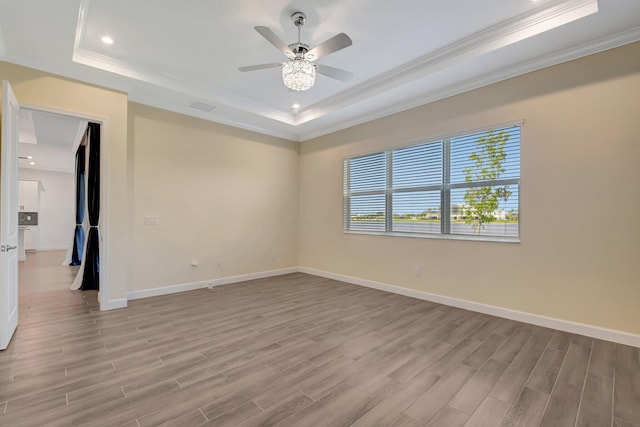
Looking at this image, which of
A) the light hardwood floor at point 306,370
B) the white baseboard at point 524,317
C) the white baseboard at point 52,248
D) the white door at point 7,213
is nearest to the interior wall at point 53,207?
the white baseboard at point 52,248

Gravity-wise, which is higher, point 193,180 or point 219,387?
point 193,180

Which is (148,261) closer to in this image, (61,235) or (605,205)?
(605,205)

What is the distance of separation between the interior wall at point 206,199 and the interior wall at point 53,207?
7476mm

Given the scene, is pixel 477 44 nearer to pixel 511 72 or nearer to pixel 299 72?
pixel 511 72

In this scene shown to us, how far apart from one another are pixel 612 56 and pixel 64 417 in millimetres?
5340

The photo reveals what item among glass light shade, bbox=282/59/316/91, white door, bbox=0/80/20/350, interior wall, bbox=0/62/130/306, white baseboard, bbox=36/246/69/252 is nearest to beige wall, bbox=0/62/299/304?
interior wall, bbox=0/62/130/306

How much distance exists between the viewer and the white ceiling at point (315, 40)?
8.61ft

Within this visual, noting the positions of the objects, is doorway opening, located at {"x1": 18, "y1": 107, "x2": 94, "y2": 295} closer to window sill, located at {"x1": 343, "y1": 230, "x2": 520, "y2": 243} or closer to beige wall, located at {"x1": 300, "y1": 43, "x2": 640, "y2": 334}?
window sill, located at {"x1": 343, "y1": 230, "x2": 520, "y2": 243}

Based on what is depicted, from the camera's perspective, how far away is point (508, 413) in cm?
181

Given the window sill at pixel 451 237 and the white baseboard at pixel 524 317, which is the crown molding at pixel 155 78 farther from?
the white baseboard at pixel 524 317

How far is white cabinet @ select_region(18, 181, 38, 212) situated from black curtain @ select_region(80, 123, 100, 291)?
20.7 feet

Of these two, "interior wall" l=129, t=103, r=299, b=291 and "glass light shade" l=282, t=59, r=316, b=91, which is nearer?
"glass light shade" l=282, t=59, r=316, b=91

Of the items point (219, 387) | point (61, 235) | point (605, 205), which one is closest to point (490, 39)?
point (605, 205)

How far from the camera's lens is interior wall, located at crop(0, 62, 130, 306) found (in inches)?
140
